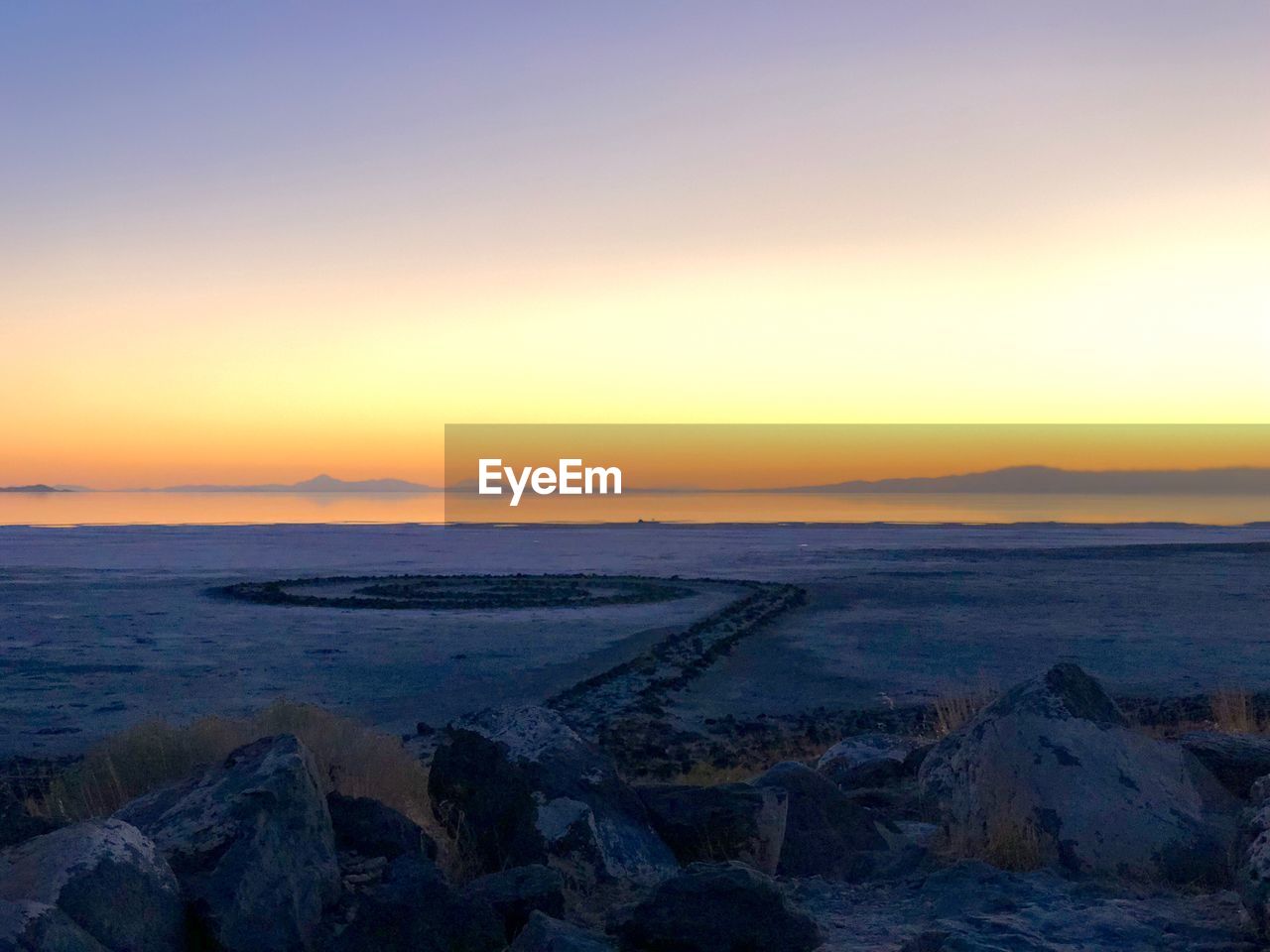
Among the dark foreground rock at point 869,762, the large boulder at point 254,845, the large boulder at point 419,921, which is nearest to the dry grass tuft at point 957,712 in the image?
the dark foreground rock at point 869,762

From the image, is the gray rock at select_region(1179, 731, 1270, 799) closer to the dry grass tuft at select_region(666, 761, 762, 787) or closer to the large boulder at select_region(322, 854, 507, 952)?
the dry grass tuft at select_region(666, 761, 762, 787)

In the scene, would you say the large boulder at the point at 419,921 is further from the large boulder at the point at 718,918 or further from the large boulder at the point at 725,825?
the large boulder at the point at 725,825

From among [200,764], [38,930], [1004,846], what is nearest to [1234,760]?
[1004,846]

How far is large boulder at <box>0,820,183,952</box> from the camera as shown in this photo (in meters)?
4.26

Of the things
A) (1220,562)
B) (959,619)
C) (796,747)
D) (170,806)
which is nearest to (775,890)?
(170,806)

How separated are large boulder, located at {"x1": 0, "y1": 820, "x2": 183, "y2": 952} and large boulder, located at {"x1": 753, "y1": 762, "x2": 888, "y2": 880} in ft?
11.8

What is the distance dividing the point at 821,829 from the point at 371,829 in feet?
9.05

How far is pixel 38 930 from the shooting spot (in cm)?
419

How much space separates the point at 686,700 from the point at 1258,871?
13.0 metres

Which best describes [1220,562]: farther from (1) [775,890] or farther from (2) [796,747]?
(1) [775,890]

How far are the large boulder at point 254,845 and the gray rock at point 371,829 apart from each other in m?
0.52

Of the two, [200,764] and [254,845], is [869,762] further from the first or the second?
[254,845]

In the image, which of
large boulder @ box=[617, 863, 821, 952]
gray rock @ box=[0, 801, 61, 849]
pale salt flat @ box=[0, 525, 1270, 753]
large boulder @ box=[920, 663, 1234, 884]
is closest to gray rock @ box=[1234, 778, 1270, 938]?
large boulder @ box=[920, 663, 1234, 884]

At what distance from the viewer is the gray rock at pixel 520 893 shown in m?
5.54
